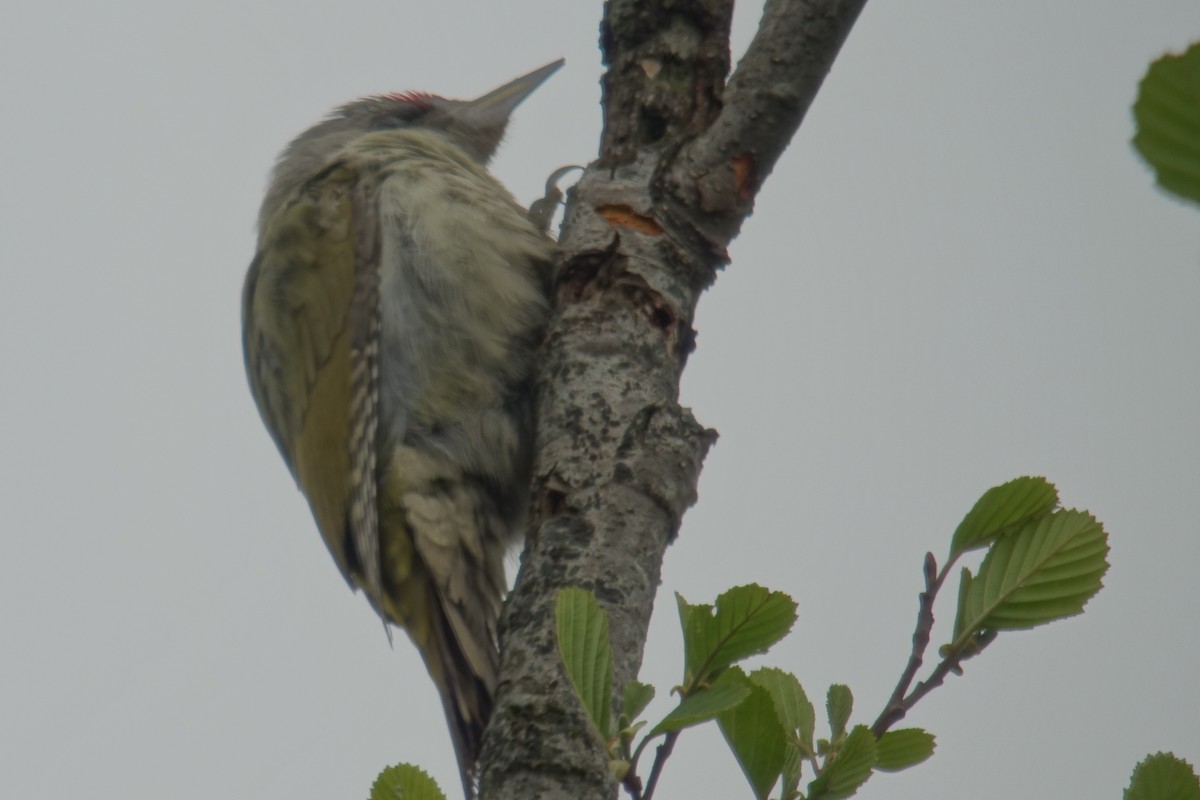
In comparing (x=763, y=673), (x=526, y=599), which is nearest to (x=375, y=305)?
(x=526, y=599)

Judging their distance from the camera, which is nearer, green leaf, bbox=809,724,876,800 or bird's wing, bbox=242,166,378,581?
Result: green leaf, bbox=809,724,876,800

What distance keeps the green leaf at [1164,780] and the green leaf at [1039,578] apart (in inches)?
15.2

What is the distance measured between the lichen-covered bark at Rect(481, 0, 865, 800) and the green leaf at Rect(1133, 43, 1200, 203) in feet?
3.95

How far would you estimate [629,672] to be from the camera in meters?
1.92

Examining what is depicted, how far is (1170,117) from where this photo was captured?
0.65 m

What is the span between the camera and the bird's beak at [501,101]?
5.44 meters

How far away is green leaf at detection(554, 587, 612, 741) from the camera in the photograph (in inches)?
59.5

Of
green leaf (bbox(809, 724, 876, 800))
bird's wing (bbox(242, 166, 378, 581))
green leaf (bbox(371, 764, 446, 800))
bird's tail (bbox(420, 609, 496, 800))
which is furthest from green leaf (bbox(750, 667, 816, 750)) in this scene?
bird's wing (bbox(242, 166, 378, 581))

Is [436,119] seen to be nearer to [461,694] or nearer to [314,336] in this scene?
[314,336]

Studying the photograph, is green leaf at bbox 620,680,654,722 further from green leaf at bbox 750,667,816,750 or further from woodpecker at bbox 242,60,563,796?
woodpecker at bbox 242,60,563,796

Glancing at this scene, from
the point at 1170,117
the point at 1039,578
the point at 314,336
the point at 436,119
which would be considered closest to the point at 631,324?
the point at 1039,578

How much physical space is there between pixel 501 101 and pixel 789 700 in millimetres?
4149

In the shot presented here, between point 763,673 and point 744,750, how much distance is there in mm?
209

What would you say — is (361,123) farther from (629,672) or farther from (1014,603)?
(1014,603)
